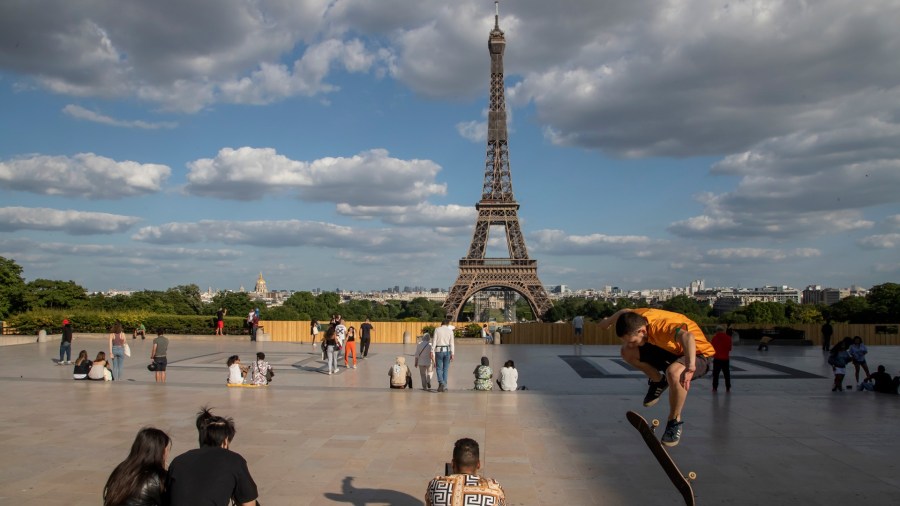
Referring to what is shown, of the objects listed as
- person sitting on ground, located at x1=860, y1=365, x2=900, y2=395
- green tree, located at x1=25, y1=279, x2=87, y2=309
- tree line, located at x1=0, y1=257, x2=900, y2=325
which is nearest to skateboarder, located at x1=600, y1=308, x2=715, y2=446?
person sitting on ground, located at x1=860, y1=365, x2=900, y2=395

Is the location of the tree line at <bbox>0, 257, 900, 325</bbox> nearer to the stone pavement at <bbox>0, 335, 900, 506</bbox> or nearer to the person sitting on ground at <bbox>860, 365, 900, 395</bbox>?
the person sitting on ground at <bbox>860, 365, 900, 395</bbox>

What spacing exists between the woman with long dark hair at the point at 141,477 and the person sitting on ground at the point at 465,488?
1847 mm

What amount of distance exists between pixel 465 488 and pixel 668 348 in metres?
1.92

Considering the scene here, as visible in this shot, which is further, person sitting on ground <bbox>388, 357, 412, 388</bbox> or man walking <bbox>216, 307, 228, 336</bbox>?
man walking <bbox>216, 307, 228, 336</bbox>

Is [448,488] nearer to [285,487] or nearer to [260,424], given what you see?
[285,487]

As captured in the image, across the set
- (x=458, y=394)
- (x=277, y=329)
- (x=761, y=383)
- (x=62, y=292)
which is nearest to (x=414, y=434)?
(x=458, y=394)

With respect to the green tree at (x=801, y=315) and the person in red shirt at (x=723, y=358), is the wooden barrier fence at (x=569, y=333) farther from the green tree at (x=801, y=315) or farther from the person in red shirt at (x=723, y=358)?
the green tree at (x=801, y=315)

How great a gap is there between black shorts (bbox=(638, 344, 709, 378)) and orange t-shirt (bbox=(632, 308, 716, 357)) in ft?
0.22

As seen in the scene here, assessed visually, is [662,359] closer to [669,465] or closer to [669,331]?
[669,331]

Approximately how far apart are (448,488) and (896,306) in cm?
6666

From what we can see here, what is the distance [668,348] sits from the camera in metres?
4.94

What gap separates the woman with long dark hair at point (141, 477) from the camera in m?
4.21

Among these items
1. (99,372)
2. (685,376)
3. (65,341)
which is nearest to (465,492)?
(685,376)

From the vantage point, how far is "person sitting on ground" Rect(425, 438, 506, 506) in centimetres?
421
